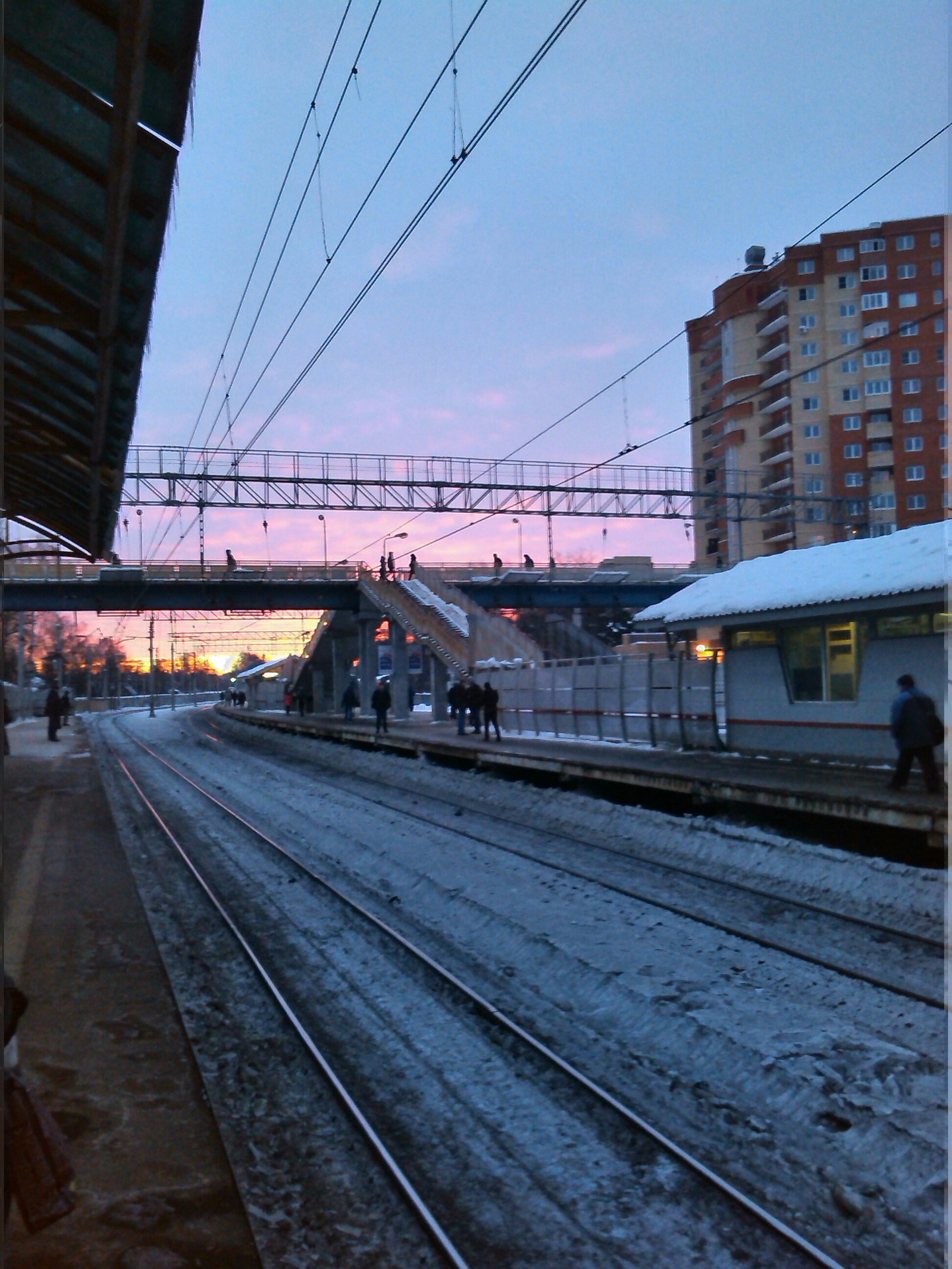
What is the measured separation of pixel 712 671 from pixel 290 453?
17974 mm

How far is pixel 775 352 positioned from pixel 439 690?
21.4 m

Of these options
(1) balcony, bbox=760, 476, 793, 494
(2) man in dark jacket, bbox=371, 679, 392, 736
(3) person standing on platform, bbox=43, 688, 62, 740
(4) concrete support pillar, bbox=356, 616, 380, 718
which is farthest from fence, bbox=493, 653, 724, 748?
(3) person standing on platform, bbox=43, 688, 62, 740

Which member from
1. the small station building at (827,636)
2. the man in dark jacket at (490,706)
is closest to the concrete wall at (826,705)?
the small station building at (827,636)

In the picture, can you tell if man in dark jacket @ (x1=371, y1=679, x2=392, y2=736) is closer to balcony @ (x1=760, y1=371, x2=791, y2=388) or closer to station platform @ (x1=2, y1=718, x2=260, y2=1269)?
balcony @ (x1=760, y1=371, x2=791, y2=388)

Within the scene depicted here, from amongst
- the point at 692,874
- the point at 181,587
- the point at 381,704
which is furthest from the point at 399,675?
the point at 692,874

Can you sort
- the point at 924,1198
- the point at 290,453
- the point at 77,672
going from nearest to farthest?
the point at 924,1198 < the point at 290,453 < the point at 77,672

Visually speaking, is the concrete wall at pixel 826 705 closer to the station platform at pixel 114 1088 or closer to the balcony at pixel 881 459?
the balcony at pixel 881 459

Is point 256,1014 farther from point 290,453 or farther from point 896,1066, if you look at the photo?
point 290,453

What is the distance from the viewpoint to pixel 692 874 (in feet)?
38.9

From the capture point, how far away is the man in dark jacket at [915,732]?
12164 mm

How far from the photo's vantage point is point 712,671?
18.9 meters

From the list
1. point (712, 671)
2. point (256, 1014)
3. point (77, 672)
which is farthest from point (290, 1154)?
point (77, 672)

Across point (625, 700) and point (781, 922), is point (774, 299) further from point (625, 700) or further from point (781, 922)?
point (781, 922)

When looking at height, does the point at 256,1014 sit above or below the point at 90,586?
below
